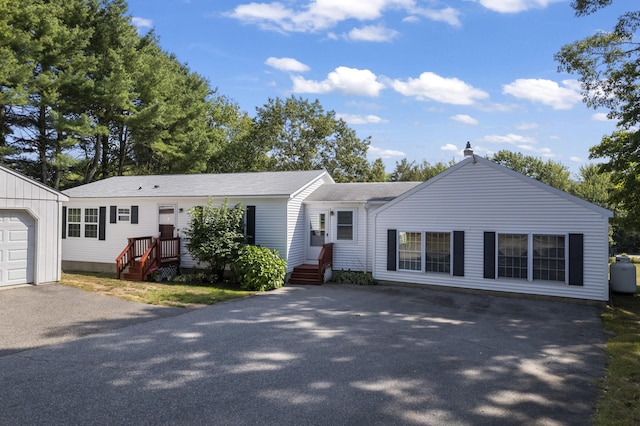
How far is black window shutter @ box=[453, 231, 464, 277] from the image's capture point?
13477mm

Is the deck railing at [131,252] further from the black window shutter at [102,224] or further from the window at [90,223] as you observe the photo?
the window at [90,223]

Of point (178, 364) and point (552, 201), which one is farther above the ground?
point (552, 201)

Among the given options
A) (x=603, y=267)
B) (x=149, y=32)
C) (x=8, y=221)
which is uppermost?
(x=149, y=32)

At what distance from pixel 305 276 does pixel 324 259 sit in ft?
3.20

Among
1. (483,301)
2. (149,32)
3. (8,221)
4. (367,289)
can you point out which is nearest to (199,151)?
(149,32)

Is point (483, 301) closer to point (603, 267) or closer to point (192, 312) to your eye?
point (603, 267)

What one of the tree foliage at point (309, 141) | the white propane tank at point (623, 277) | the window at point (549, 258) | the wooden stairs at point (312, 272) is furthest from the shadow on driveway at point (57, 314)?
the tree foliage at point (309, 141)

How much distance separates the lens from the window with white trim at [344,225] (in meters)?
16.2

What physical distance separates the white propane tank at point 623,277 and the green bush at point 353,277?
8.30 m

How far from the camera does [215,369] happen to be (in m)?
6.07

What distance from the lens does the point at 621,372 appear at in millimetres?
6348

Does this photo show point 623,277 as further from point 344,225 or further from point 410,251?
point 344,225

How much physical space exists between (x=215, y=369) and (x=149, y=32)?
2839cm

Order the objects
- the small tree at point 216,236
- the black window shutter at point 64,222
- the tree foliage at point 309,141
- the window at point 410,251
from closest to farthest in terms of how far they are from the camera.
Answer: the small tree at point 216,236, the window at point 410,251, the black window shutter at point 64,222, the tree foliage at point 309,141
